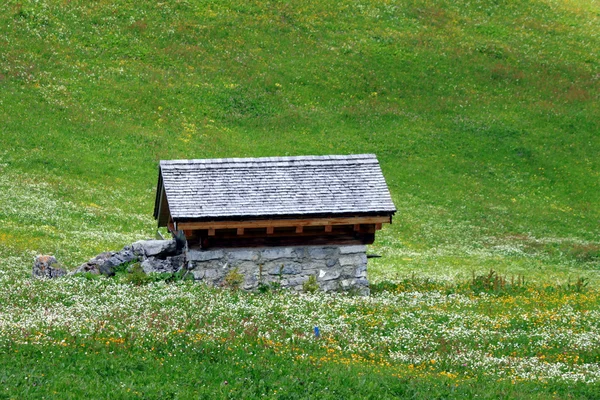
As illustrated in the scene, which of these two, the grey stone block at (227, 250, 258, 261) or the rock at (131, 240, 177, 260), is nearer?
the grey stone block at (227, 250, 258, 261)

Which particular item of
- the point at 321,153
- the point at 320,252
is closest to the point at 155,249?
the point at 320,252

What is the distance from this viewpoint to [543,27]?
70.8 meters

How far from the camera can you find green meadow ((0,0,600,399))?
1677 centimetres

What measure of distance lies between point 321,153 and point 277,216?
27136 mm

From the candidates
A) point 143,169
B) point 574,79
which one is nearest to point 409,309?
point 143,169

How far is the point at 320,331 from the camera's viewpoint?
19.8 metres

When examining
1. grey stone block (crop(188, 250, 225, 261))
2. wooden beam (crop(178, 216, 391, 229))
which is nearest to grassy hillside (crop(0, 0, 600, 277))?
wooden beam (crop(178, 216, 391, 229))

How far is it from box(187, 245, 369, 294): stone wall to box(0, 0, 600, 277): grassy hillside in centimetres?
930

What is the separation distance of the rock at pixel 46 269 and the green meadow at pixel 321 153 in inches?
13.5

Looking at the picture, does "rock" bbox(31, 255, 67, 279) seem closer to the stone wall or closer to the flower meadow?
the flower meadow

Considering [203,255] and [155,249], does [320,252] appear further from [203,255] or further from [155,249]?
[155,249]

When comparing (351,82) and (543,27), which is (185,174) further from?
(543,27)

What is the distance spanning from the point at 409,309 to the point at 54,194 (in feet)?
78.8

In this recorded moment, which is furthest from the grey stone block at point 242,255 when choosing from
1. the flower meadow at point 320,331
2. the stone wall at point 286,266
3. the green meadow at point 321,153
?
the green meadow at point 321,153
